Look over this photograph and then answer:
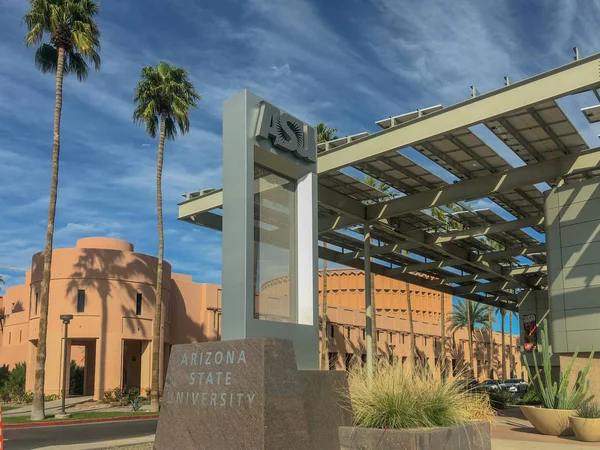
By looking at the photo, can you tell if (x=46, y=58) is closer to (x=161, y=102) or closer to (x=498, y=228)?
(x=161, y=102)

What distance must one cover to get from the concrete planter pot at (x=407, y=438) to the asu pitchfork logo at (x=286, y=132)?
13.5 feet

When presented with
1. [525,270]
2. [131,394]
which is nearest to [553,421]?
[525,270]

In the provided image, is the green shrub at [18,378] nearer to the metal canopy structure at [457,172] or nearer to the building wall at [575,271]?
the metal canopy structure at [457,172]

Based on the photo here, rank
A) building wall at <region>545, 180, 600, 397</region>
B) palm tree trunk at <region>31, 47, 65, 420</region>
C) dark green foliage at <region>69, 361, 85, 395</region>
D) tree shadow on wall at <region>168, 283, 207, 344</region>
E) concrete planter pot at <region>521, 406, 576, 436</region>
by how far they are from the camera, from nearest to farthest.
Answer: concrete planter pot at <region>521, 406, 576, 436</region>
building wall at <region>545, 180, 600, 397</region>
palm tree trunk at <region>31, 47, 65, 420</region>
dark green foliage at <region>69, 361, 85, 395</region>
tree shadow on wall at <region>168, 283, 207, 344</region>

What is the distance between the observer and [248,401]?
734cm

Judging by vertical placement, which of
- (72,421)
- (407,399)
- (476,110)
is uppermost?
(476,110)

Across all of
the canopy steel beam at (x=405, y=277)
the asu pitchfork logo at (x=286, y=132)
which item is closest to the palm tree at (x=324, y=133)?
the canopy steel beam at (x=405, y=277)

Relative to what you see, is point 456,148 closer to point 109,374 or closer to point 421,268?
point 421,268

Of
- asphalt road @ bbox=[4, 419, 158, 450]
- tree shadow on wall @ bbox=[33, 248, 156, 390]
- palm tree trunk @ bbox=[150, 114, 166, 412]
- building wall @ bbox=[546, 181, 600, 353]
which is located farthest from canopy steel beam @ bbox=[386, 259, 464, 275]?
asphalt road @ bbox=[4, 419, 158, 450]

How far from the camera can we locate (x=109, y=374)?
1403 inches

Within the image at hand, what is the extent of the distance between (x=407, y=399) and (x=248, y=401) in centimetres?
250

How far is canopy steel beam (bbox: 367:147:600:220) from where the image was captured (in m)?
18.8

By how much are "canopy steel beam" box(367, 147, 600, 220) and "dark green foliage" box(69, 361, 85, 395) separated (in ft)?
88.1

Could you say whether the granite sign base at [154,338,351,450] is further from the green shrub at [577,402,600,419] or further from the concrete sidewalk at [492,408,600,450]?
the green shrub at [577,402,600,419]
